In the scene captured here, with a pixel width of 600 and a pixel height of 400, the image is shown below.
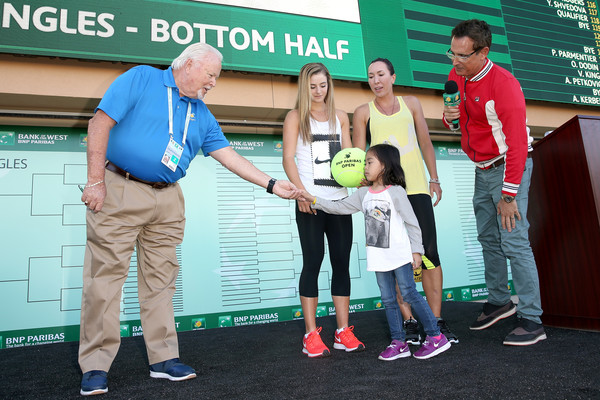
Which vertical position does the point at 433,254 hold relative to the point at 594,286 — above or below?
above

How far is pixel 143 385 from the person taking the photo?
5.31ft

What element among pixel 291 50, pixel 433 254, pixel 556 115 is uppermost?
pixel 291 50

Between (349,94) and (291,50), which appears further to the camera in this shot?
(349,94)

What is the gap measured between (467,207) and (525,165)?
7.50 ft

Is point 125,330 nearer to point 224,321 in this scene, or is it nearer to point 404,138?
point 224,321

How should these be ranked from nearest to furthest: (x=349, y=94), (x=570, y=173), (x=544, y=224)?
(x=570, y=173) < (x=544, y=224) < (x=349, y=94)

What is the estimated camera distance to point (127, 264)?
1679 mm

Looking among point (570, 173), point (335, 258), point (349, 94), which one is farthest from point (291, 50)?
point (570, 173)

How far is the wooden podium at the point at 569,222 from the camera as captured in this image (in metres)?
2.20

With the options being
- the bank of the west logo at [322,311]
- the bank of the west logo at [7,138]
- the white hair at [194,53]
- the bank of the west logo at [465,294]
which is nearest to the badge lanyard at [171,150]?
the white hair at [194,53]

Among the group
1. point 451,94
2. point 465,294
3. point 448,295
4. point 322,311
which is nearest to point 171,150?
point 451,94

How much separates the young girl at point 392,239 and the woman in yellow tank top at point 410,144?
208 mm

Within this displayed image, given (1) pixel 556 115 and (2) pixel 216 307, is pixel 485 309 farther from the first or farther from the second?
(1) pixel 556 115

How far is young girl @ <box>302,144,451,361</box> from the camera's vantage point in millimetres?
1880
